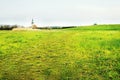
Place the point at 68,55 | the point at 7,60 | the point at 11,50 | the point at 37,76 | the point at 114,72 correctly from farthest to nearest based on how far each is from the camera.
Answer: the point at 11,50
the point at 68,55
the point at 7,60
the point at 114,72
the point at 37,76

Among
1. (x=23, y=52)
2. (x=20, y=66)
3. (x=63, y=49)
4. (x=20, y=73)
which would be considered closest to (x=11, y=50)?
(x=23, y=52)

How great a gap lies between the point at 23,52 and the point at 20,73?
16.9 ft

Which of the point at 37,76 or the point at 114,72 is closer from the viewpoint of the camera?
the point at 37,76

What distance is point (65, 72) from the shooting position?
44.8 feet

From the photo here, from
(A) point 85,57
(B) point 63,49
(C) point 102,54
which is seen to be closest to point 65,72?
(A) point 85,57

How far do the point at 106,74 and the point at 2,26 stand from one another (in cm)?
6409

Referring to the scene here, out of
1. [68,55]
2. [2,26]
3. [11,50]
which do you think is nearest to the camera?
[68,55]

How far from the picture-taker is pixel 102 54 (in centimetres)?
1781

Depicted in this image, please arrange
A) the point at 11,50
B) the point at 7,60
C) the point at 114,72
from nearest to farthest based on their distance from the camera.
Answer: the point at 114,72
the point at 7,60
the point at 11,50

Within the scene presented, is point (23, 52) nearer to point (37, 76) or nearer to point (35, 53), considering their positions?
point (35, 53)

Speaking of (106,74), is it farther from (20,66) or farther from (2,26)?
(2,26)

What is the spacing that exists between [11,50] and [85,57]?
192 inches

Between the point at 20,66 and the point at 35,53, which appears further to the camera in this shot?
the point at 35,53

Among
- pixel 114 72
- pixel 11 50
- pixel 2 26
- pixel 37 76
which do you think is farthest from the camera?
pixel 2 26
